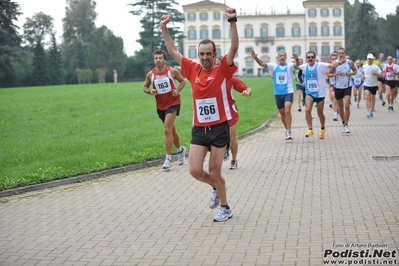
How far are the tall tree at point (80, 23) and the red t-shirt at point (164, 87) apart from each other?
102120 millimetres

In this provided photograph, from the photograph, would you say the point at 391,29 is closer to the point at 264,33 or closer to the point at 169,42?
the point at 264,33

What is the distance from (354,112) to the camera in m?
25.9

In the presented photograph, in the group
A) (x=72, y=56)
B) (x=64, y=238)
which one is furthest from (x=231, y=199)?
(x=72, y=56)

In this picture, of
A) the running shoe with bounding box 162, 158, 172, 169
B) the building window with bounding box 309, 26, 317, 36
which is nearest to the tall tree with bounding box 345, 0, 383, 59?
the building window with bounding box 309, 26, 317, 36

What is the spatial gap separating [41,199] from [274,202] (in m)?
3.48

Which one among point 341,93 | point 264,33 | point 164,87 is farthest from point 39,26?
point 164,87

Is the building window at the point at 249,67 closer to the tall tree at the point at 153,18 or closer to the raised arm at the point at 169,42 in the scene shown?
the tall tree at the point at 153,18

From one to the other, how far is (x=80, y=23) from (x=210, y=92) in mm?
108145

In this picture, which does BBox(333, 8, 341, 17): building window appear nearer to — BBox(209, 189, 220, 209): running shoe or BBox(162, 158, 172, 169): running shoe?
BBox(162, 158, 172, 169): running shoe

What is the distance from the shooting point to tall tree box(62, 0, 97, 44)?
112812mm

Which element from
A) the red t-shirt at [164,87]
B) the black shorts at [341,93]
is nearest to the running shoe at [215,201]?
the red t-shirt at [164,87]

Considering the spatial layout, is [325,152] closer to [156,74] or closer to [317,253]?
[156,74]

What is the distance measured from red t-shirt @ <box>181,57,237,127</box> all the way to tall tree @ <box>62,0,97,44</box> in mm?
106905

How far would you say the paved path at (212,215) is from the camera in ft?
22.0
